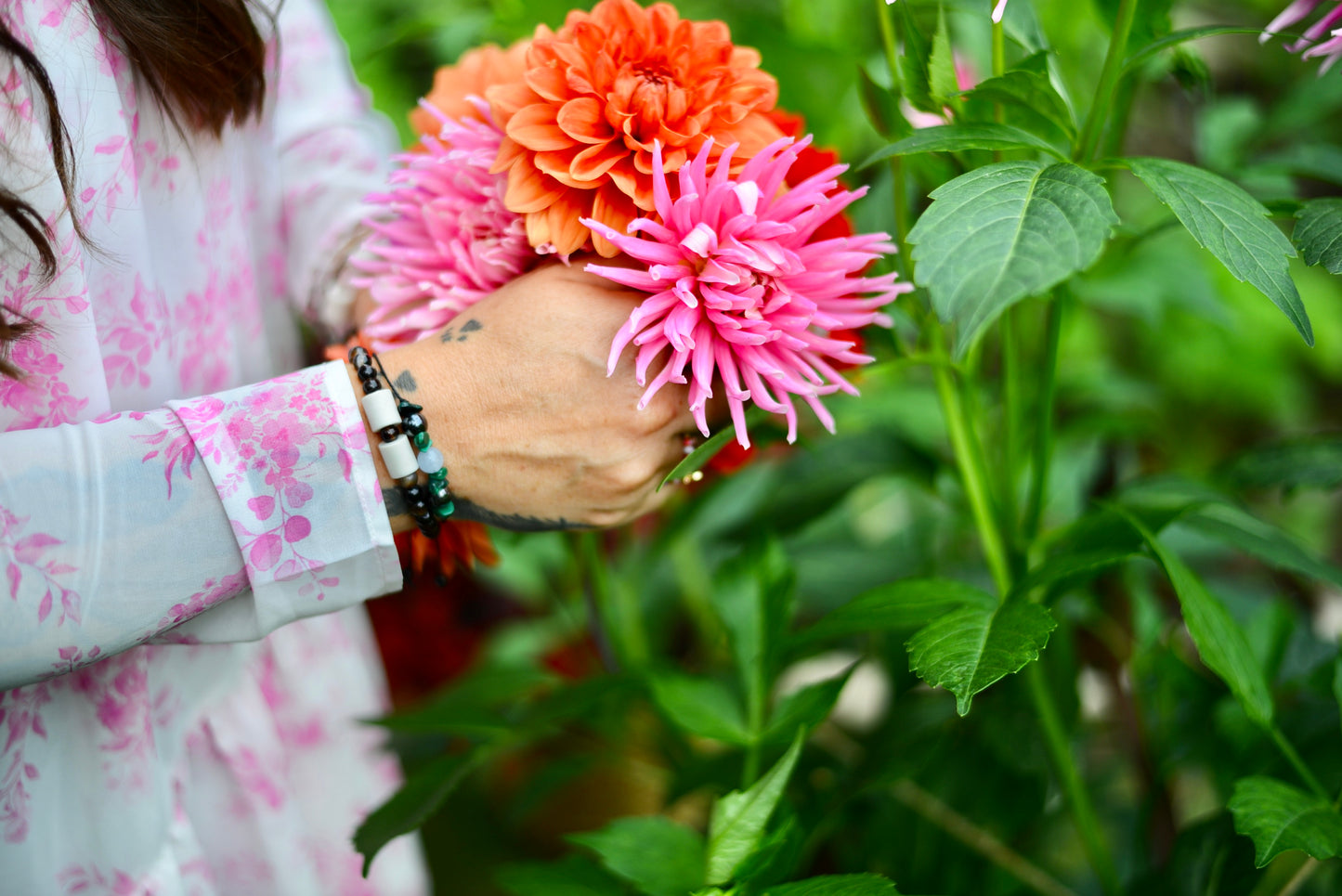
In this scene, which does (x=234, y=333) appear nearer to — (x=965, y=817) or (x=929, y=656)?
(x=929, y=656)

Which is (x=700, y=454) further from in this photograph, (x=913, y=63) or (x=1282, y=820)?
(x=1282, y=820)

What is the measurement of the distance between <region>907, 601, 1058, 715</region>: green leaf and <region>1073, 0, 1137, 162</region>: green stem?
227 mm

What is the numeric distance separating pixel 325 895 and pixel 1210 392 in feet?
5.36

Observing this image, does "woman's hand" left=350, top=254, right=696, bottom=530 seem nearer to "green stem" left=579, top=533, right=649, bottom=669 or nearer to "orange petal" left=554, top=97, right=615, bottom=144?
"orange petal" left=554, top=97, right=615, bottom=144

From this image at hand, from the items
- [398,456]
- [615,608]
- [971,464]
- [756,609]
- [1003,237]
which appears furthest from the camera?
[615,608]

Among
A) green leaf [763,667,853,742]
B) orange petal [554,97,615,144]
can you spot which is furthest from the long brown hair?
green leaf [763,667,853,742]

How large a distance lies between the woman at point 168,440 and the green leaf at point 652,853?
17cm

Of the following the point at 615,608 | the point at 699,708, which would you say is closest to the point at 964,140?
the point at 699,708

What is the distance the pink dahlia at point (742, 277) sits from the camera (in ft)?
1.23

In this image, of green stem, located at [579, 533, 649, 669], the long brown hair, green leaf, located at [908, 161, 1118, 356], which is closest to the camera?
green leaf, located at [908, 161, 1118, 356]

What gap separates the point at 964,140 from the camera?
0.37 m

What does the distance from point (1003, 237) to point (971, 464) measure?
24 centimetres

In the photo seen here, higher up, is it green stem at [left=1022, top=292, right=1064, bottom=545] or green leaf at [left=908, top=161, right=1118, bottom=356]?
green leaf at [left=908, top=161, right=1118, bottom=356]

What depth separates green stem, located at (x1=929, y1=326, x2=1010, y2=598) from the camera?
0.52 meters
